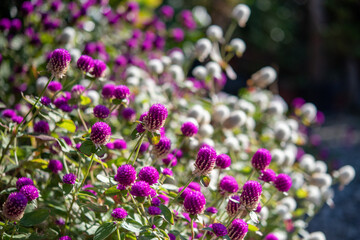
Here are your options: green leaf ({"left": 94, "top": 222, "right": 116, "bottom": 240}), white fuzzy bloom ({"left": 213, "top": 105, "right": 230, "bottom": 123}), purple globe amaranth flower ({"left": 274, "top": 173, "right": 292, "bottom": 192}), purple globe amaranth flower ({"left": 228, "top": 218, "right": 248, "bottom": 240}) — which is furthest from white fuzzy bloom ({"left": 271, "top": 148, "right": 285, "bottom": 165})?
green leaf ({"left": 94, "top": 222, "right": 116, "bottom": 240})

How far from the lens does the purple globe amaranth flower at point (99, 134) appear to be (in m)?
1.02

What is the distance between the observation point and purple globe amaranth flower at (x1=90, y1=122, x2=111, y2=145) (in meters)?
1.02

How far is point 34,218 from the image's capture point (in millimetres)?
1109

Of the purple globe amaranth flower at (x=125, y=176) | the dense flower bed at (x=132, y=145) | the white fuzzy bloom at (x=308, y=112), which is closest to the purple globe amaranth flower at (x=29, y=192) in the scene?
the dense flower bed at (x=132, y=145)

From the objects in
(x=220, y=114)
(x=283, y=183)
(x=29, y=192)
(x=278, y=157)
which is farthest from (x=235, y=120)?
(x=29, y=192)

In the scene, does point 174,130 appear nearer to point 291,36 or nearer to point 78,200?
point 78,200

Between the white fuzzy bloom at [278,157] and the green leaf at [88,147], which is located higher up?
the white fuzzy bloom at [278,157]

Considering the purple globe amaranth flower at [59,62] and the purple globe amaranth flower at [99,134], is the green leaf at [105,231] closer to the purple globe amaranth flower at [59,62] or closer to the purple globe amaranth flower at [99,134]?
the purple globe amaranth flower at [99,134]

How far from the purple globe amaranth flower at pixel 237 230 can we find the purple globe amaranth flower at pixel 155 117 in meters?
0.34

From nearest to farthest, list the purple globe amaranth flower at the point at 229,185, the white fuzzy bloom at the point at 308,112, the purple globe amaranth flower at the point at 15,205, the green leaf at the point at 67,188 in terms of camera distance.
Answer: the purple globe amaranth flower at the point at 15,205 < the green leaf at the point at 67,188 < the purple globe amaranth flower at the point at 229,185 < the white fuzzy bloom at the point at 308,112

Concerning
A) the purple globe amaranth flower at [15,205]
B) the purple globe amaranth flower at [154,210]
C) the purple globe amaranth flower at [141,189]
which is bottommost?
the purple globe amaranth flower at [15,205]

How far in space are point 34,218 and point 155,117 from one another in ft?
1.49

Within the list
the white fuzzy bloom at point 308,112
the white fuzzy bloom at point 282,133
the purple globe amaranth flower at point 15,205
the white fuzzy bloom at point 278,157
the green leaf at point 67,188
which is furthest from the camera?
the white fuzzy bloom at point 308,112

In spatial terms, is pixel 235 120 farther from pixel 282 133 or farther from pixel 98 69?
pixel 98 69
